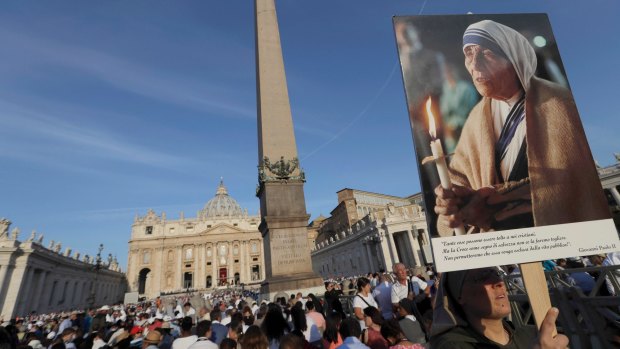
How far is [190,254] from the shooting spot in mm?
84750

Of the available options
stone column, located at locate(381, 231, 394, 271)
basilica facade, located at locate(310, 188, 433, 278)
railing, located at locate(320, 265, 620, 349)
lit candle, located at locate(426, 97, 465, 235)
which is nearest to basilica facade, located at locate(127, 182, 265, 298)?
basilica facade, located at locate(310, 188, 433, 278)

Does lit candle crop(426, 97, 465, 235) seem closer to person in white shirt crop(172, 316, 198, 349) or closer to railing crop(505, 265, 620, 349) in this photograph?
railing crop(505, 265, 620, 349)

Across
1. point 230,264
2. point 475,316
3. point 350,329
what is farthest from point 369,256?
point 230,264

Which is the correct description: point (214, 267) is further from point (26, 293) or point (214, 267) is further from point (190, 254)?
point (26, 293)

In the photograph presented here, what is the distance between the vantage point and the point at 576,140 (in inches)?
88.8

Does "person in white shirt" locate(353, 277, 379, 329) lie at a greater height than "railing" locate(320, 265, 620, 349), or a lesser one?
greater

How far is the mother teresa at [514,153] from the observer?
2.05 metres

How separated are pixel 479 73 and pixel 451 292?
1708mm

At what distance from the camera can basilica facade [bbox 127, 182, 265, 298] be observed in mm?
80625

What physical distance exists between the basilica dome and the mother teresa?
11475cm

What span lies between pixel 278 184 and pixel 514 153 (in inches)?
348

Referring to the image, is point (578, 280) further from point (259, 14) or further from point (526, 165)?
point (259, 14)

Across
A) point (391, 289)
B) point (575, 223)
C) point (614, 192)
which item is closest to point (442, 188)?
point (575, 223)

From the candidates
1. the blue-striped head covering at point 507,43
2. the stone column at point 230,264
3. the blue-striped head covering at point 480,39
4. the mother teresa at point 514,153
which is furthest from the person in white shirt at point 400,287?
the stone column at point 230,264
